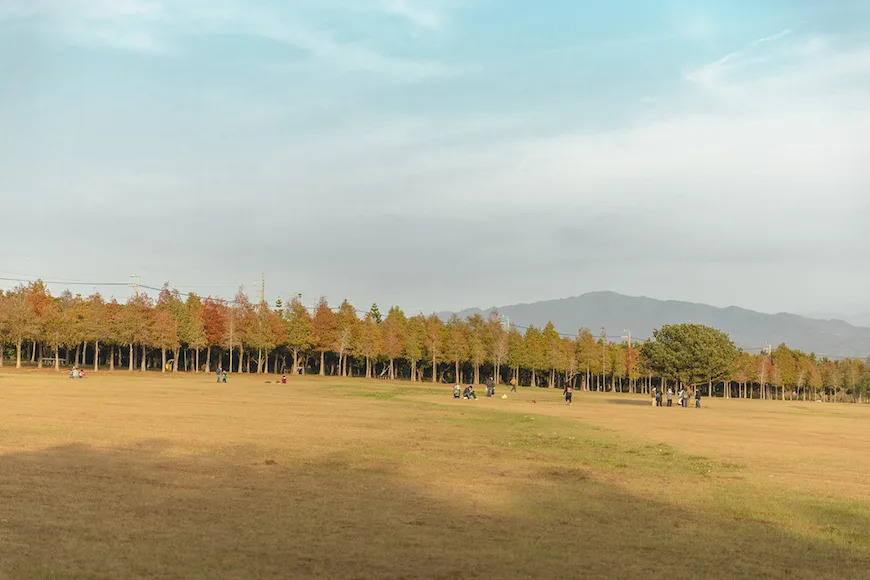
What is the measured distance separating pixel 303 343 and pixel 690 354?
69038 millimetres

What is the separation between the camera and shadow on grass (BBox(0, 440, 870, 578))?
1264 centimetres

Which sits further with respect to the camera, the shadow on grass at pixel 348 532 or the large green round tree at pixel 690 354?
the large green round tree at pixel 690 354

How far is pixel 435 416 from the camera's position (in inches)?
1901

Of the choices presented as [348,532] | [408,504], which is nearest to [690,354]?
[408,504]

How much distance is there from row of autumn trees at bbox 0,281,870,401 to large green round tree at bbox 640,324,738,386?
227mm

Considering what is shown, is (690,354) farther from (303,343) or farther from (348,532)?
(348,532)

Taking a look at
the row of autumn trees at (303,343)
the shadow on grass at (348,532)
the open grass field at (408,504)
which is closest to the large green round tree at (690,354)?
the row of autumn trees at (303,343)

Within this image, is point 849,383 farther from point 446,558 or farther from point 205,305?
point 446,558

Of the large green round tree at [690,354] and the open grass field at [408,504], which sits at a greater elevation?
the large green round tree at [690,354]

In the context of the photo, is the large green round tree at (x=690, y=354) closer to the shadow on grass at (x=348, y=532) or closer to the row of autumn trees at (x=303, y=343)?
the row of autumn trees at (x=303, y=343)

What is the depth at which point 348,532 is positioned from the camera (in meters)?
15.0

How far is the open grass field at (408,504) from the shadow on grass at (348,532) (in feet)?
0.20

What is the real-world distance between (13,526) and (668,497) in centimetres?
1550

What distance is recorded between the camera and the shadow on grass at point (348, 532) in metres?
12.6
